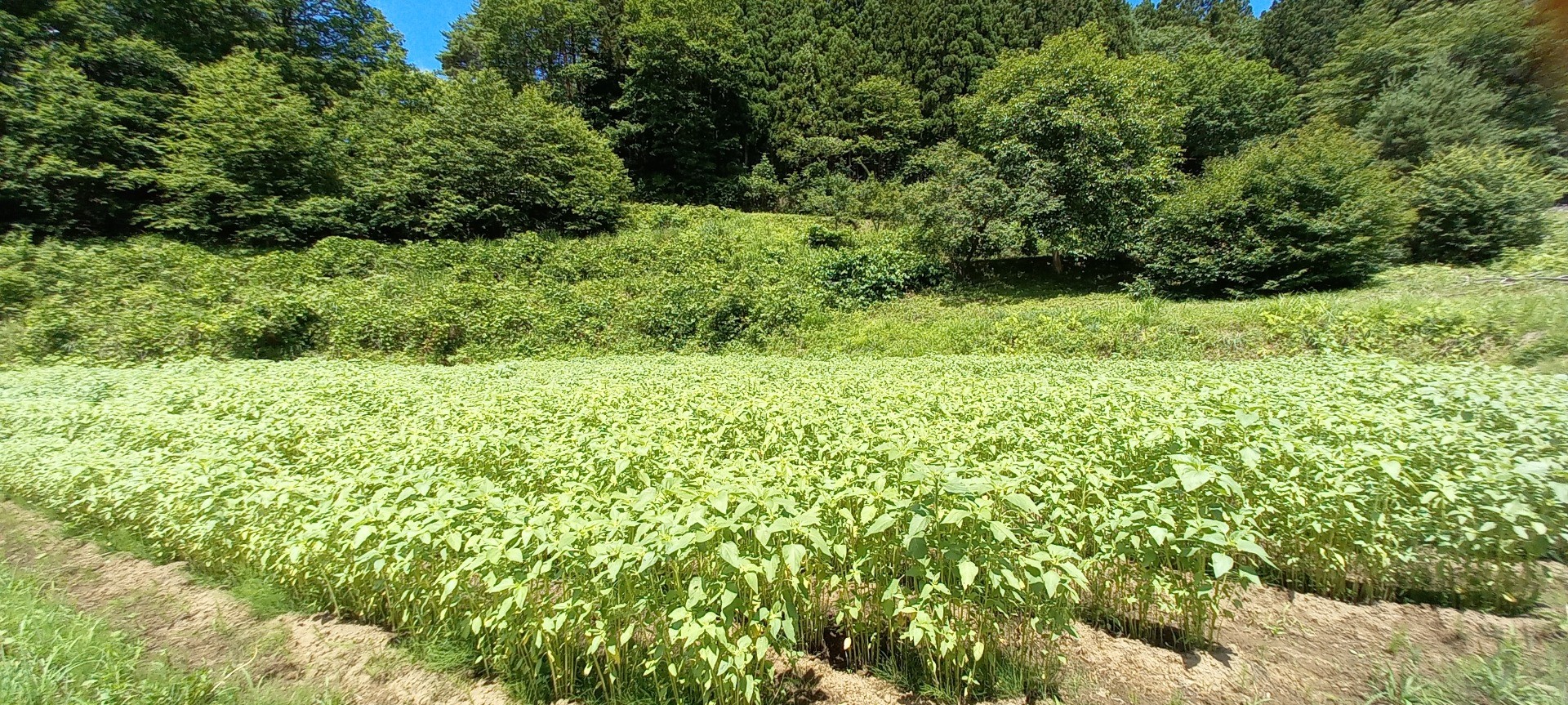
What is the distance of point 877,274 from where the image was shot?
16.6 metres

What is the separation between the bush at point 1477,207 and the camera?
12.8 meters

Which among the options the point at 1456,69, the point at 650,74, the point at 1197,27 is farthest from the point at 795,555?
the point at 1197,27

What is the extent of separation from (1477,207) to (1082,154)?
8885 mm

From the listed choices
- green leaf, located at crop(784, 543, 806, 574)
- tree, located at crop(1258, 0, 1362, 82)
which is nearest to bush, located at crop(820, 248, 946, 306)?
green leaf, located at crop(784, 543, 806, 574)

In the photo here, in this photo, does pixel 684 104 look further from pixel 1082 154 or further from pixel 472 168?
pixel 1082 154

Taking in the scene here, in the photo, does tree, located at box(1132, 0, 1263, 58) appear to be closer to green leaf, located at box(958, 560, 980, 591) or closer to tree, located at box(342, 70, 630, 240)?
tree, located at box(342, 70, 630, 240)

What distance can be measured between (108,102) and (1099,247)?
29.4 m

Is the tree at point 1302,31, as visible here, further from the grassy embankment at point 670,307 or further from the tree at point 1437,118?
the grassy embankment at point 670,307

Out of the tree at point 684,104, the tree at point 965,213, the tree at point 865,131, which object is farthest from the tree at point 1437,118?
the tree at point 684,104

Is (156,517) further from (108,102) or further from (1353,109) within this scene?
(1353,109)

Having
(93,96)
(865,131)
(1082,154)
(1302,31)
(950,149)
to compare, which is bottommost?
(1082,154)

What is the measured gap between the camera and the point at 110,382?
709 cm

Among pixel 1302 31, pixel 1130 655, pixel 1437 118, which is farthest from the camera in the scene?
pixel 1302 31

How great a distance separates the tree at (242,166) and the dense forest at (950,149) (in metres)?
0.06
